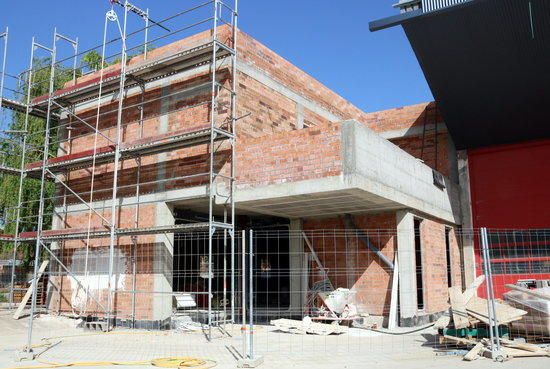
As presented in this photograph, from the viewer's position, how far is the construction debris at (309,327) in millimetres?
11977

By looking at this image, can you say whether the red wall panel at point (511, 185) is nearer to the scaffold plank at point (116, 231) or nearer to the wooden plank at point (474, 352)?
the wooden plank at point (474, 352)

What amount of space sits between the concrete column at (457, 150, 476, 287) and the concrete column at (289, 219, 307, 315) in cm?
580

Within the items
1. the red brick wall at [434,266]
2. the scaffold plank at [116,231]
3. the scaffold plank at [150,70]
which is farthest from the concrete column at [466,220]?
the scaffold plank at [150,70]

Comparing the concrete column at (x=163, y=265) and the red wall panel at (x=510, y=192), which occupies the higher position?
the red wall panel at (x=510, y=192)

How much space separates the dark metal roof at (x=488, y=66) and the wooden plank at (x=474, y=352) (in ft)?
28.3

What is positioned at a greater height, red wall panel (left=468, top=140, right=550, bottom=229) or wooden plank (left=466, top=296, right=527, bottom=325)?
red wall panel (left=468, top=140, right=550, bottom=229)

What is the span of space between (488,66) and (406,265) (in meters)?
6.26

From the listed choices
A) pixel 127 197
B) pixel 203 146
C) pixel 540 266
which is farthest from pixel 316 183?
pixel 540 266

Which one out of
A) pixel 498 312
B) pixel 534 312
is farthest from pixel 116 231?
pixel 534 312

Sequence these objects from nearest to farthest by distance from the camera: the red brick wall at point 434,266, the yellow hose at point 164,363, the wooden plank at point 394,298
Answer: the yellow hose at point 164,363 → the wooden plank at point 394,298 → the red brick wall at point 434,266

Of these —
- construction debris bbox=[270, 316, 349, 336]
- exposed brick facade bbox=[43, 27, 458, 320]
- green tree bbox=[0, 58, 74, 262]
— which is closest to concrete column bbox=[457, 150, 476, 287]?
exposed brick facade bbox=[43, 27, 458, 320]

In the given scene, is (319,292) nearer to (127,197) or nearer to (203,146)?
(203,146)

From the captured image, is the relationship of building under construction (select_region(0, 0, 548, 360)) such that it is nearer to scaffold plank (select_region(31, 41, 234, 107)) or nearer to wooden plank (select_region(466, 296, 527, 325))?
scaffold plank (select_region(31, 41, 234, 107))

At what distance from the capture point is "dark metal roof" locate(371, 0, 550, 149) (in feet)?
44.4
